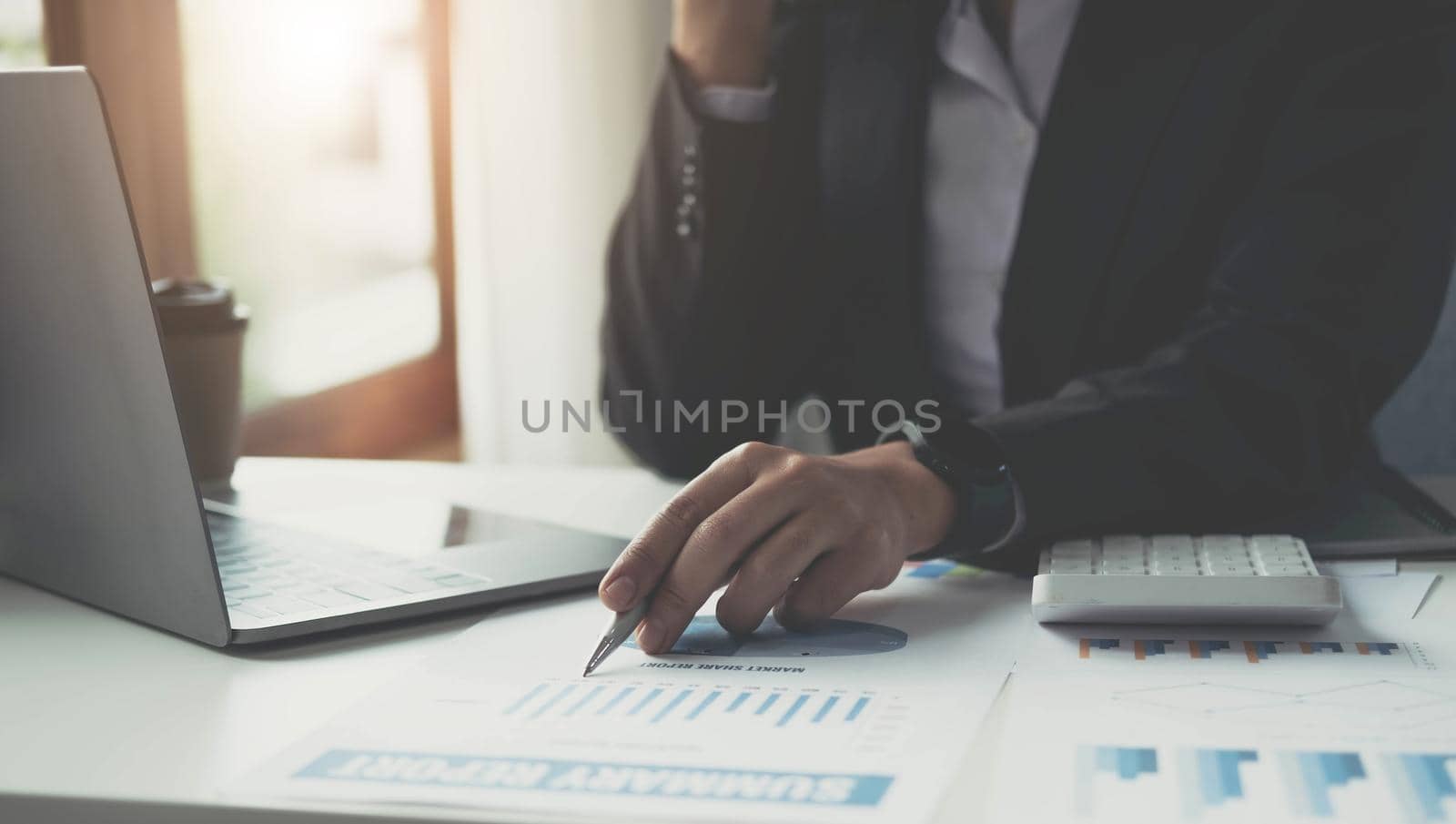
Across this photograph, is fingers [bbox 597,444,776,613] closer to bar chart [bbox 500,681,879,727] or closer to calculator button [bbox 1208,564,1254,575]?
bar chart [bbox 500,681,879,727]

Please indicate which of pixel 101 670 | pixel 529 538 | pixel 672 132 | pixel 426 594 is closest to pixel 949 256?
pixel 672 132

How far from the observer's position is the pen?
0.53 metres

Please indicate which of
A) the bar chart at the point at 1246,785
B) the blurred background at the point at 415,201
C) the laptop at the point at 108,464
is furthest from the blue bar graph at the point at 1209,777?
the blurred background at the point at 415,201

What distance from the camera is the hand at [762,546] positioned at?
56 centimetres

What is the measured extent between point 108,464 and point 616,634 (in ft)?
0.82

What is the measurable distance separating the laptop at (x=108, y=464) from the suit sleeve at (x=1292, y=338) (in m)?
0.29

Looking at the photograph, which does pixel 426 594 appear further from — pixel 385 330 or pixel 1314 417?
pixel 385 330

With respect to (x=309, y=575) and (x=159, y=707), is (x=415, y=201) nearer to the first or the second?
(x=309, y=575)

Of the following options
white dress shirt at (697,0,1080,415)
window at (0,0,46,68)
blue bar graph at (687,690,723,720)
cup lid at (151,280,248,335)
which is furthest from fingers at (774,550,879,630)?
window at (0,0,46,68)

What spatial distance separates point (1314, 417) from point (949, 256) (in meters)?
0.48

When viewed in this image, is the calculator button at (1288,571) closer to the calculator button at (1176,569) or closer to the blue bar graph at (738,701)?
the calculator button at (1176,569)

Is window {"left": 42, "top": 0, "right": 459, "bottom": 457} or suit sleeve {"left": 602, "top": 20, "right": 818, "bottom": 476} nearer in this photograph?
suit sleeve {"left": 602, "top": 20, "right": 818, "bottom": 476}

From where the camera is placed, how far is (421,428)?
2.55m

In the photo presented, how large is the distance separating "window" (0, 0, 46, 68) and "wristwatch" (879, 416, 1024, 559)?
1117mm
